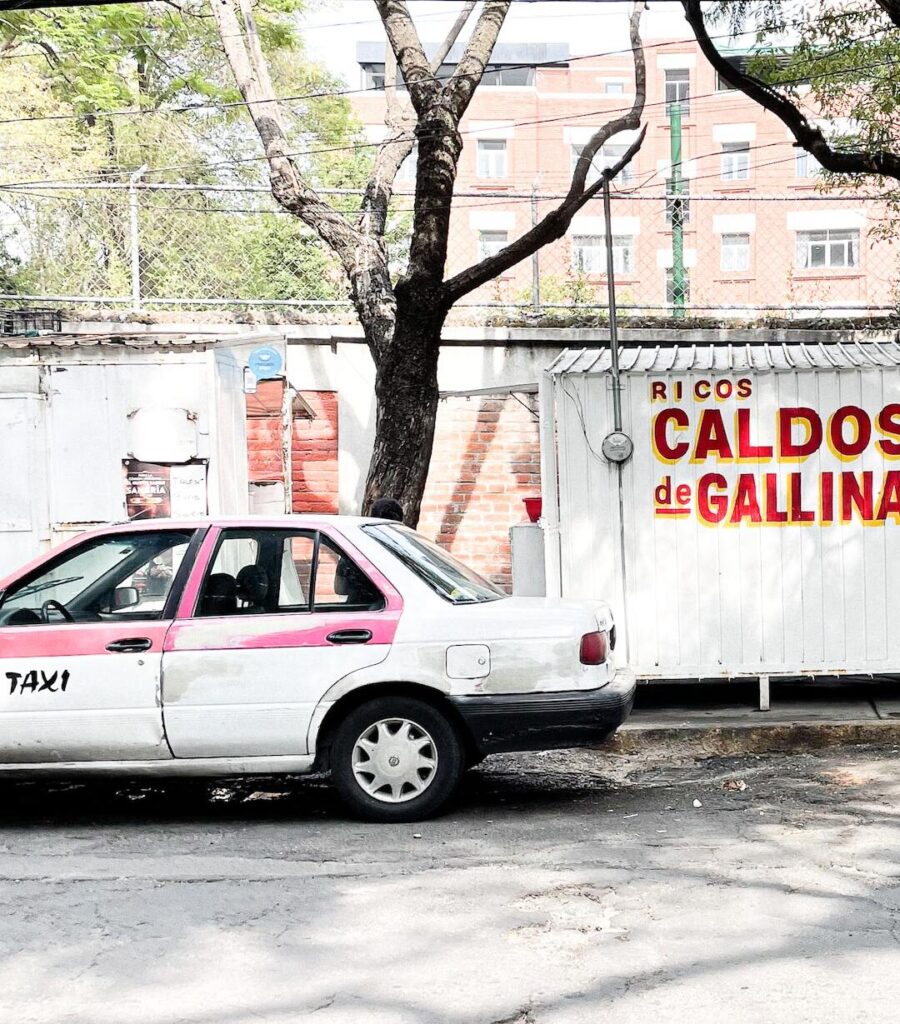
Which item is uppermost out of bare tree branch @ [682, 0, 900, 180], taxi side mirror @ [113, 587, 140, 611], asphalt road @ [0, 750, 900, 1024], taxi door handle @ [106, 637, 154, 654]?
bare tree branch @ [682, 0, 900, 180]

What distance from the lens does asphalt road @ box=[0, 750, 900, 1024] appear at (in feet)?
14.4

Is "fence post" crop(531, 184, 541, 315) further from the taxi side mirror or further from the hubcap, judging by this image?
the hubcap

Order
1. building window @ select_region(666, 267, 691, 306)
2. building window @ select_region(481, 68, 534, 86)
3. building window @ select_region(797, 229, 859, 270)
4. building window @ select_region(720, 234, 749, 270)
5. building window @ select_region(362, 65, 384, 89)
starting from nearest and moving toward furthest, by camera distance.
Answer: building window @ select_region(666, 267, 691, 306) < building window @ select_region(720, 234, 749, 270) < building window @ select_region(797, 229, 859, 270) < building window @ select_region(481, 68, 534, 86) < building window @ select_region(362, 65, 384, 89)

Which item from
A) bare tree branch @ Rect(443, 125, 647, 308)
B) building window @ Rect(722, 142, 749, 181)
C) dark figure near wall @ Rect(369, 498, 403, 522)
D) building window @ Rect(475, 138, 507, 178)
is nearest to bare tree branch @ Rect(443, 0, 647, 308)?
bare tree branch @ Rect(443, 125, 647, 308)

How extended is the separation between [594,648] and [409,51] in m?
6.82

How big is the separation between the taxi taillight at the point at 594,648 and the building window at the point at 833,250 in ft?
107

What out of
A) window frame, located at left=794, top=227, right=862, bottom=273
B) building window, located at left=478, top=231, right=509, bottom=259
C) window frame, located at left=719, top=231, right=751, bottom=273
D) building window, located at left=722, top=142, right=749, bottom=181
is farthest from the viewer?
building window, located at left=722, top=142, right=749, bottom=181

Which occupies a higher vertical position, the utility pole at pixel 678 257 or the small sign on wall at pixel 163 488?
the utility pole at pixel 678 257

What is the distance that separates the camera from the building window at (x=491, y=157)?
4994 cm

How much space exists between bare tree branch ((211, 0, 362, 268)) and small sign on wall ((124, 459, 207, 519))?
2.35 m

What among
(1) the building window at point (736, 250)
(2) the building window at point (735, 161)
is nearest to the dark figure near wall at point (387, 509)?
(1) the building window at point (736, 250)

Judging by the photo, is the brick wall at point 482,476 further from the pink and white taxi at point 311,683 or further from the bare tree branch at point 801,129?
the pink and white taxi at point 311,683

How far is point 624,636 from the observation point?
9.67 meters

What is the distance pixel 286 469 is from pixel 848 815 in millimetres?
6662
